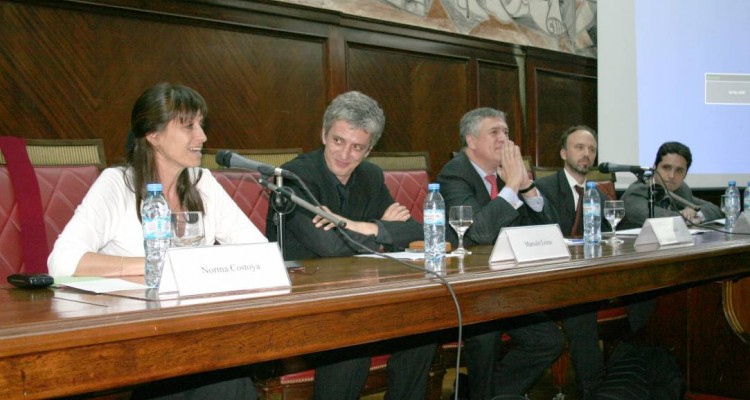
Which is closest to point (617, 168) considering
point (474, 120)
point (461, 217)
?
point (474, 120)

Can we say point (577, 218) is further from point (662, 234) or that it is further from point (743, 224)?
point (662, 234)

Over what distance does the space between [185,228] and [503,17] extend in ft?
13.4

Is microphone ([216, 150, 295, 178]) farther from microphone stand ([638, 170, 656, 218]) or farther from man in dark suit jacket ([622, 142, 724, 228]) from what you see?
man in dark suit jacket ([622, 142, 724, 228])

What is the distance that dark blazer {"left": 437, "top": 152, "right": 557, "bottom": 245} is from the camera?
8.63 ft

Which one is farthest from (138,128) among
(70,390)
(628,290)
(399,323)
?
(628,290)

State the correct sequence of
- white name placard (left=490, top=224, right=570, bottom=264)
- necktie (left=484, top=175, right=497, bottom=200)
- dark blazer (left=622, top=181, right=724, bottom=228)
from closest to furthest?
white name placard (left=490, top=224, right=570, bottom=264), necktie (left=484, top=175, right=497, bottom=200), dark blazer (left=622, top=181, right=724, bottom=228)

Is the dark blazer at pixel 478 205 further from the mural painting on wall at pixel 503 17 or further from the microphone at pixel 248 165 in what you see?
the mural painting on wall at pixel 503 17

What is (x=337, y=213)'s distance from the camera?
2535mm

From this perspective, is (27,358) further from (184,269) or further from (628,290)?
(628,290)

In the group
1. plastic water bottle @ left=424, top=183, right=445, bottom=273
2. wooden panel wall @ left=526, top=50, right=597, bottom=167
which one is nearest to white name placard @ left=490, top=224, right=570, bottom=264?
plastic water bottle @ left=424, top=183, right=445, bottom=273

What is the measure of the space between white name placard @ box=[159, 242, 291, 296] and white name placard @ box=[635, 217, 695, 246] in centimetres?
145

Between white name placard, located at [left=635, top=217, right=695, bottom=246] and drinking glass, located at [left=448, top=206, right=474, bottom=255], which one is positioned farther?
white name placard, located at [left=635, top=217, right=695, bottom=246]

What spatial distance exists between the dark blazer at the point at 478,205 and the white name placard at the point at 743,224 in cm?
71

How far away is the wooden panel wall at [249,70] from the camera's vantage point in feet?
10.3
